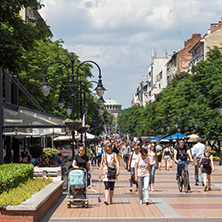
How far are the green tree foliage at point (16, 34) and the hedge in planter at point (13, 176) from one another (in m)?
6.13

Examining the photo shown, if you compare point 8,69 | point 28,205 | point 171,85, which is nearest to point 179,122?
point 171,85

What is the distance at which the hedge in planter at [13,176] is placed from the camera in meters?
11.6

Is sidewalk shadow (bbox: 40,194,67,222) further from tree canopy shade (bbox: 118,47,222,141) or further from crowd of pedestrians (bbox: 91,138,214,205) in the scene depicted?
tree canopy shade (bbox: 118,47,222,141)

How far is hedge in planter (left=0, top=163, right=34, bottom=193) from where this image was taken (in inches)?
457

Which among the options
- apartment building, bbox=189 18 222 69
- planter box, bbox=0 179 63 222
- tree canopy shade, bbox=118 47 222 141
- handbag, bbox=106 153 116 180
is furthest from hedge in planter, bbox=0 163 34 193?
apartment building, bbox=189 18 222 69

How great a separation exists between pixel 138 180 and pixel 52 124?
5.33 m

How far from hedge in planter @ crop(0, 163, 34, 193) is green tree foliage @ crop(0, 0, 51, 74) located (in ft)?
20.1

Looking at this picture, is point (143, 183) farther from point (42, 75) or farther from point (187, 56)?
point (187, 56)

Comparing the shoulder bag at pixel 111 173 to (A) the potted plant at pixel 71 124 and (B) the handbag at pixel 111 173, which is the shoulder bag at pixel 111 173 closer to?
(B) the handbag at pixel 111 173

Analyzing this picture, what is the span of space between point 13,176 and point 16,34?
32.9 ft

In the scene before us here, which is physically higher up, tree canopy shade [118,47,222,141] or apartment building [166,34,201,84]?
apartment building [166,34,201,84]

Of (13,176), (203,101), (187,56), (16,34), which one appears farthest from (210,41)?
(13,176)

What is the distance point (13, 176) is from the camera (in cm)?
1241

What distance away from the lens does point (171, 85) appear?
81688 mm
